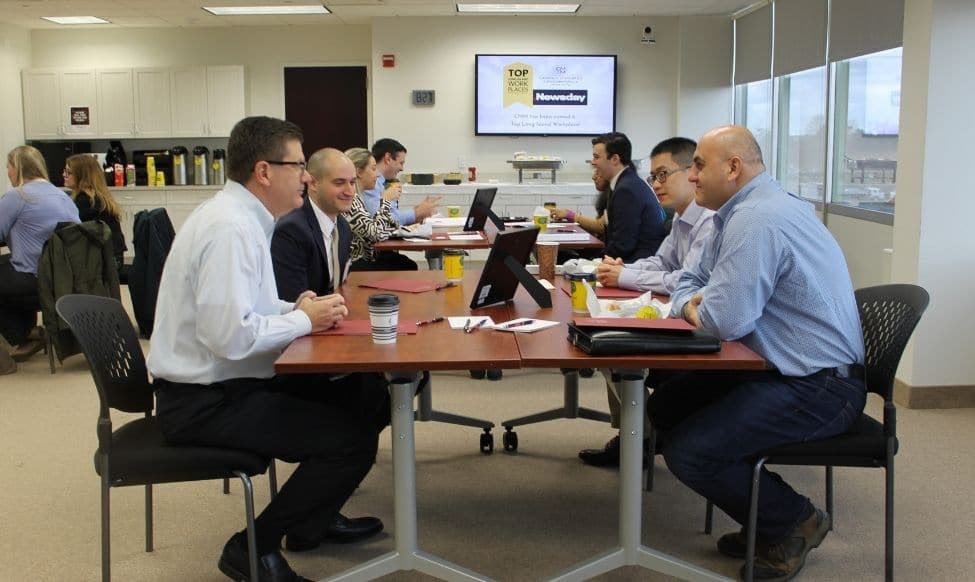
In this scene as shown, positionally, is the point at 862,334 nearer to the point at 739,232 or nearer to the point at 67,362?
the point at 739,232

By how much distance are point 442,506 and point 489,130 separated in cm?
745

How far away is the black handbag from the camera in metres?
2.38

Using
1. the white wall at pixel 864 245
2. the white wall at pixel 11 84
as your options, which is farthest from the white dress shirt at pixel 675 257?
the white wall at pixel 11 84

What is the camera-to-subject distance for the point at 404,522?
8.73 feet

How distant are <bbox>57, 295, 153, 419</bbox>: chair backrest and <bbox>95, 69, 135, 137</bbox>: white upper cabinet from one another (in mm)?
8926

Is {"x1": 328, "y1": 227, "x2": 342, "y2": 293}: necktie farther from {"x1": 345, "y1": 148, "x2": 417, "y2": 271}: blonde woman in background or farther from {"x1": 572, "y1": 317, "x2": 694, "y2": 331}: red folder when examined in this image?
{"x1": 345, "y1": 148, "x2": 417, "y2": 271}: blonde woman in background

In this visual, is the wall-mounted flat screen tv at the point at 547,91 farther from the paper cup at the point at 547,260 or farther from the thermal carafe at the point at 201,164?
the paper cup at the point at 547,260

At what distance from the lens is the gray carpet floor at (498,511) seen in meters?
2.99

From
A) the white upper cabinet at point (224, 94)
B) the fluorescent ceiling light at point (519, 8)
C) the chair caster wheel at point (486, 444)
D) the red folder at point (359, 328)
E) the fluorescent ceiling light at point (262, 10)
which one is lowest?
→ the chair caster wheel at point (486, 444)

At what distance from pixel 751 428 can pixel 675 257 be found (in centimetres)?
140

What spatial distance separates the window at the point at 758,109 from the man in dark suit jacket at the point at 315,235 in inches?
225

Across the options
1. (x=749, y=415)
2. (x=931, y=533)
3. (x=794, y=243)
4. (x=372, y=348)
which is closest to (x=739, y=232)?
(x=794, y=243)

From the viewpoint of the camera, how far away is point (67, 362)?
5871mm

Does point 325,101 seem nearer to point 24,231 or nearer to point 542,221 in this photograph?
point 24,231
